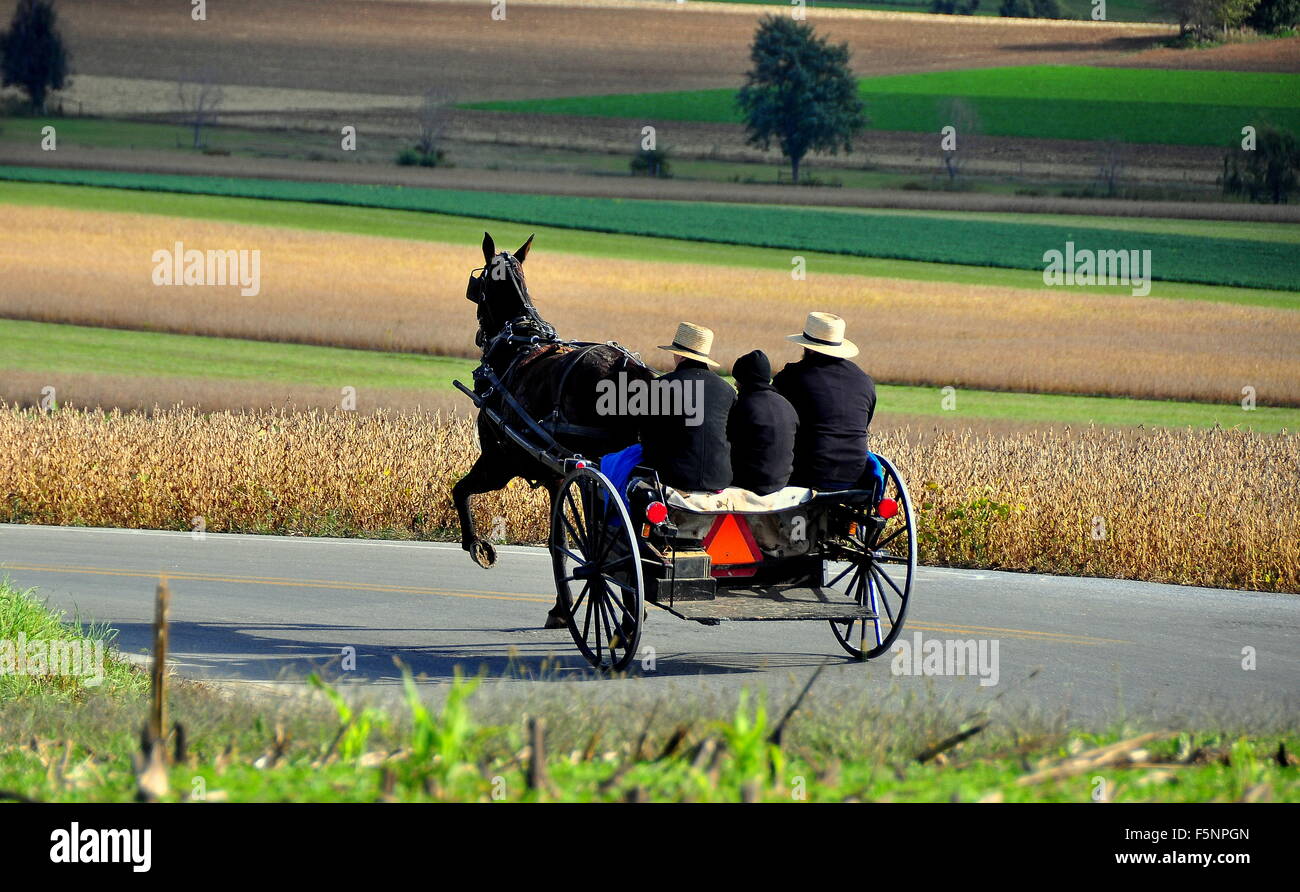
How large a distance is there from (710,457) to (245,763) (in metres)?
4.87

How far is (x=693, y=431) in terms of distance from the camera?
981 cm

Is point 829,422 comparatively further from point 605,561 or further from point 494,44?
point 494,44

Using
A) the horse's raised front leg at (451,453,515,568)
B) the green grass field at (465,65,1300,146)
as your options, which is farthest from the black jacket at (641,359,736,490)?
the green grass field at (465,65,1300,146)

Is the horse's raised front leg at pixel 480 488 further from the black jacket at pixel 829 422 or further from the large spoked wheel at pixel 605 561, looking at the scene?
the black jacket at pixel 829 422

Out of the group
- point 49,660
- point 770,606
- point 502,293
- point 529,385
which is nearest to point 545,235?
point 502,293

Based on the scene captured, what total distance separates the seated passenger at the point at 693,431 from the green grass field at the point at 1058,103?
7499cm

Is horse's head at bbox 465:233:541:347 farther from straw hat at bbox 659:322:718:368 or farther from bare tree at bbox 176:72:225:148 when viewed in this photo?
bare tree at bbox 176:72:225:148

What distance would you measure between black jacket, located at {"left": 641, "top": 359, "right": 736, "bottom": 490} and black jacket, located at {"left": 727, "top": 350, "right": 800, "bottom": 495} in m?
0.10

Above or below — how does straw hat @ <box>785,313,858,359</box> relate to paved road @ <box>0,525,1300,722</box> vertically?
above

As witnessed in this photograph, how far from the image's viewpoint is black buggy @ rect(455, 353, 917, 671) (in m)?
9.59

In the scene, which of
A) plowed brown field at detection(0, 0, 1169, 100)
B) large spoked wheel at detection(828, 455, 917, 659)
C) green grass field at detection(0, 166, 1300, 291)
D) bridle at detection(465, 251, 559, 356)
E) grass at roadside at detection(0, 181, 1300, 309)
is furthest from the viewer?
plowed brown field at detection(0, 0, 1169, 100)

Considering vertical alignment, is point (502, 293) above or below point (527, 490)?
above

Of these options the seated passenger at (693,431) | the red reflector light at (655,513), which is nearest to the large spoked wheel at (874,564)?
the seated passenger at (693,431)

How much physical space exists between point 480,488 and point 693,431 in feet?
9.42
